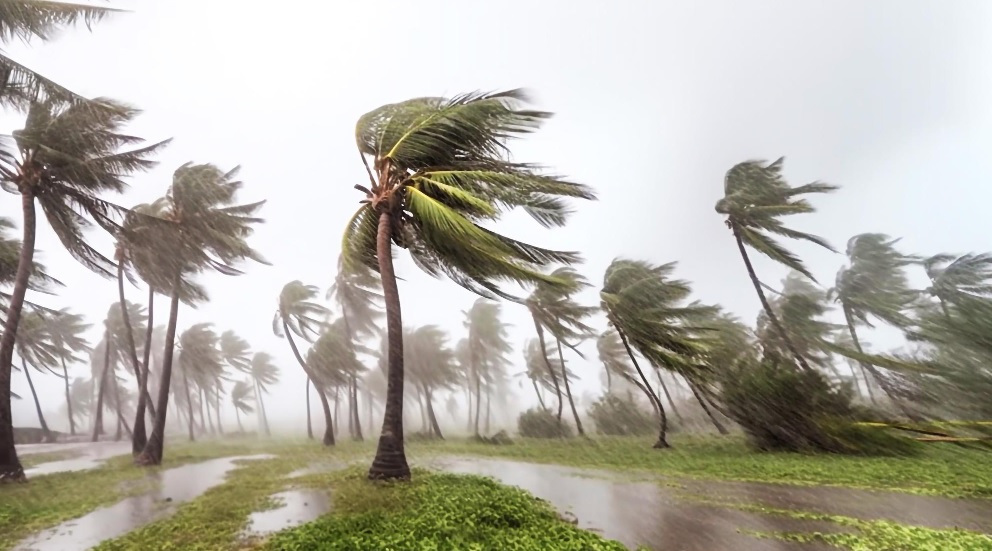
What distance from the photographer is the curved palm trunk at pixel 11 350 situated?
7676 mm

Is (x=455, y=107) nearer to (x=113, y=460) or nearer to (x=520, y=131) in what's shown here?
(x=520, y=131)

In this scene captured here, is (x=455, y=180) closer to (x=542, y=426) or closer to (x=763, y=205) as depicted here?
(x=763, y=205)

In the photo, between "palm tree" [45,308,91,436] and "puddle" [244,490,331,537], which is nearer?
"puddle" [244,490,331,537]

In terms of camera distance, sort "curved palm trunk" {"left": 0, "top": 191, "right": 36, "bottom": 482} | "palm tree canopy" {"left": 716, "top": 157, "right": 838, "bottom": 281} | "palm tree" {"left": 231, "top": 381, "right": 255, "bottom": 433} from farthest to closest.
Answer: "palm tree" {"left": 231, "top": 381, "right": 255, "bottom": 433}, "palm tree canopy" {"left": 716, "top": 157, "right": 838, "bottom": 281}, "curved palm trunk" {"left": 0, "top": 191, "right": 36, "bottom": 482}

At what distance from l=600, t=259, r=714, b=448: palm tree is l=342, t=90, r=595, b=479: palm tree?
2401 millimetres

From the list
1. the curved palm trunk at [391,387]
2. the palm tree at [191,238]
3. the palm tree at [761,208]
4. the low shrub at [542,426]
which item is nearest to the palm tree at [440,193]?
the curved palm trunk at [391,387]

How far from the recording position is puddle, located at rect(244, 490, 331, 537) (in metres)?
5.18

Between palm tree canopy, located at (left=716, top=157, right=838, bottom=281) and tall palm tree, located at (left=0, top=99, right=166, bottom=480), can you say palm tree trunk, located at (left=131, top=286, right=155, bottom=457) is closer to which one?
tall palm tree, located at (left=0, top=99, right=166, bottom=480)

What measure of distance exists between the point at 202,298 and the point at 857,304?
27406 millimetres

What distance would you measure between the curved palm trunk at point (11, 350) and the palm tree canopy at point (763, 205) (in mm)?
20521

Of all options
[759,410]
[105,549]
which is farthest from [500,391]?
[105,549]

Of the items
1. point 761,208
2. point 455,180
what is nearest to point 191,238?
point 455,180

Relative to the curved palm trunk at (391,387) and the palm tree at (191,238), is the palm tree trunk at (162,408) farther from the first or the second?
the curved palm trunk at (391,387)

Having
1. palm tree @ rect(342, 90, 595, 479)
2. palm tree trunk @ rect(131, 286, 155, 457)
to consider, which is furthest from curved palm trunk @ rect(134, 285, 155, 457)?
palm tree @ rect(342, 90, 595, 479)
